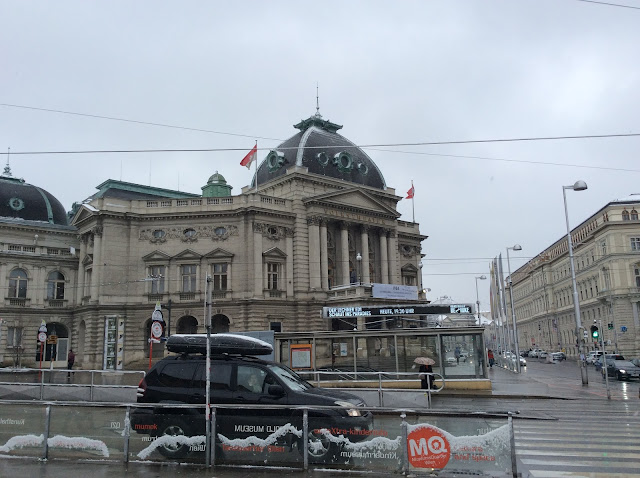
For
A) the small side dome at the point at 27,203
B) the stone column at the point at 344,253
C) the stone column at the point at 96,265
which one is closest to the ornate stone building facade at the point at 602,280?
the stone column at the point at 344,253

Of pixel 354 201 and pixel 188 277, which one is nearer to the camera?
pixel 188 277

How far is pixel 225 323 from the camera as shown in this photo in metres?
53.0

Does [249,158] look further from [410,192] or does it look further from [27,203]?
[27,203]

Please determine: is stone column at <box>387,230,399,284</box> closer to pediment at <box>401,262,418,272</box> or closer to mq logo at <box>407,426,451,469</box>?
pediment at <box>401,262,418,272</box>

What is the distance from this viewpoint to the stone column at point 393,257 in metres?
61.8

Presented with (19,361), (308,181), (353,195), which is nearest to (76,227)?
(19,361)

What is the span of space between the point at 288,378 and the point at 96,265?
42.8 meters

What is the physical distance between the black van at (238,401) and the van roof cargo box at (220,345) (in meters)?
0.03

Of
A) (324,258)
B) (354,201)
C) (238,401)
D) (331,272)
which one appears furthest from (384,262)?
(238,401)

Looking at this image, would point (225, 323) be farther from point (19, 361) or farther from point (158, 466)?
point (158, 466)

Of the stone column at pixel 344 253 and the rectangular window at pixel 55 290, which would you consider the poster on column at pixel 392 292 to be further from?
the rectangular window at pixel 55 290

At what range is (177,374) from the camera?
13.3 meters

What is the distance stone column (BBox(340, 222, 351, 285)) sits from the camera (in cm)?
5738

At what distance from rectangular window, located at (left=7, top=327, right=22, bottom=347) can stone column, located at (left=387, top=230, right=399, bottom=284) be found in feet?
121
